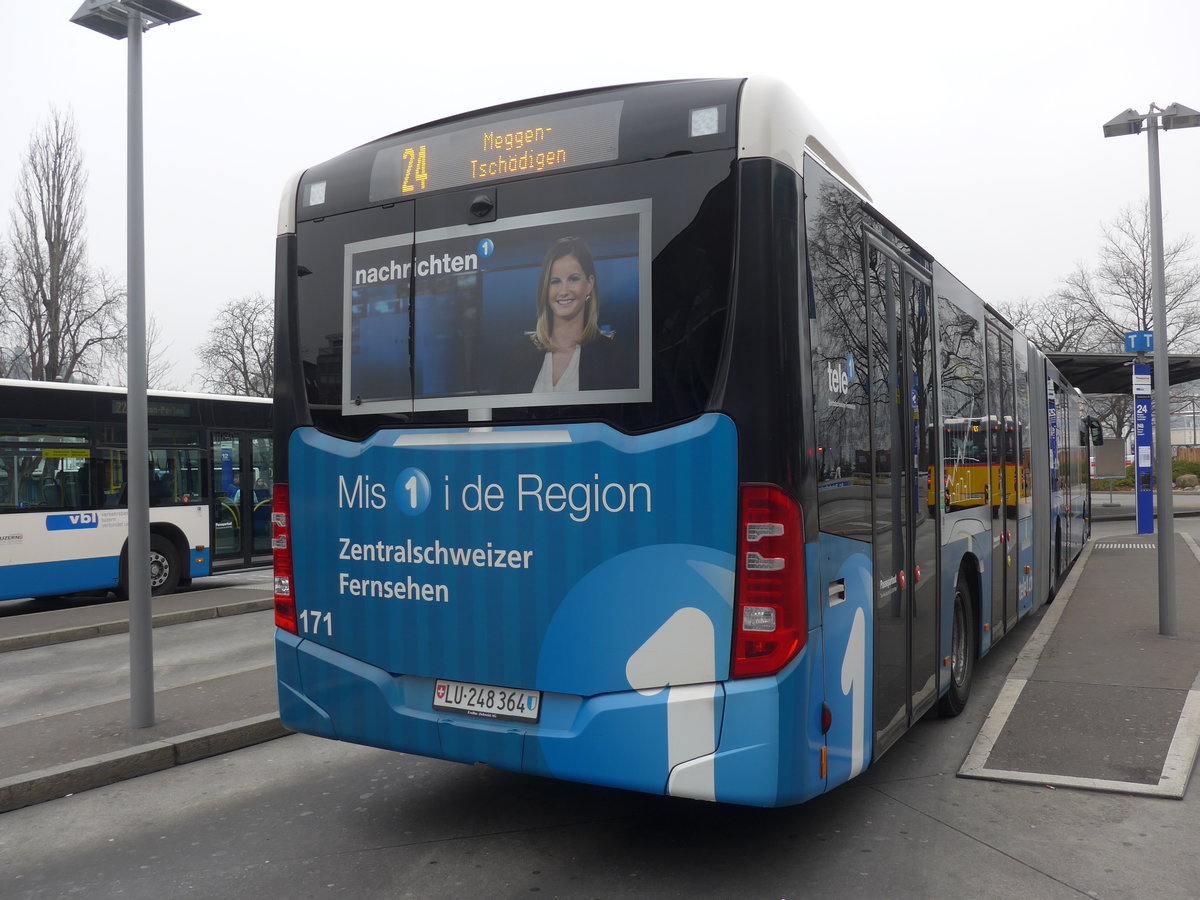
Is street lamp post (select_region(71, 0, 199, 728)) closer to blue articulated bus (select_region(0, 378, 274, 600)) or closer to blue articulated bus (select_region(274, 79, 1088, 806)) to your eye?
blue articulated bus (select_region(274, 79, 1088, 806))

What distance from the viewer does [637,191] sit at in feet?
13.6

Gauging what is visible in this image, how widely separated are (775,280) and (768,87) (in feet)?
2.52

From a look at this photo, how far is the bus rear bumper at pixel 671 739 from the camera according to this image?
3.87 metres

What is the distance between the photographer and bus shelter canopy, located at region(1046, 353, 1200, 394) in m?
18.5

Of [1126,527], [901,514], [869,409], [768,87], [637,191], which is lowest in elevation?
[1126,527]

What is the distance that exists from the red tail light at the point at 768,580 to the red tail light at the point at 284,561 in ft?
7.49

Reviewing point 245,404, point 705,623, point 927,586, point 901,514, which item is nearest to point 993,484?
point 927,586

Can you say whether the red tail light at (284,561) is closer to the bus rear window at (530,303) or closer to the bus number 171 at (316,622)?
the bus number 171 at (316,622)

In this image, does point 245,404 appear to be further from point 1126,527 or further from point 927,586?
point 1126,527

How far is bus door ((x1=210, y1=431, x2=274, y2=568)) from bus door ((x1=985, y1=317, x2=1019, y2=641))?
35.1 ft

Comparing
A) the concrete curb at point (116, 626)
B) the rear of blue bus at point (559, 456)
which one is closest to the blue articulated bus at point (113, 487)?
the concrete curb at point (116, 626)

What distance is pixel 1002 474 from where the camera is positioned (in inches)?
326

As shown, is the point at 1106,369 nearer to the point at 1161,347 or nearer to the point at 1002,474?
the point at 1161,347

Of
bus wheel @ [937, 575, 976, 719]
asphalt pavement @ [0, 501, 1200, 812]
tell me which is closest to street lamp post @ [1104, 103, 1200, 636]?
asphalt pavement @ [0, 501, 1200, 812]
